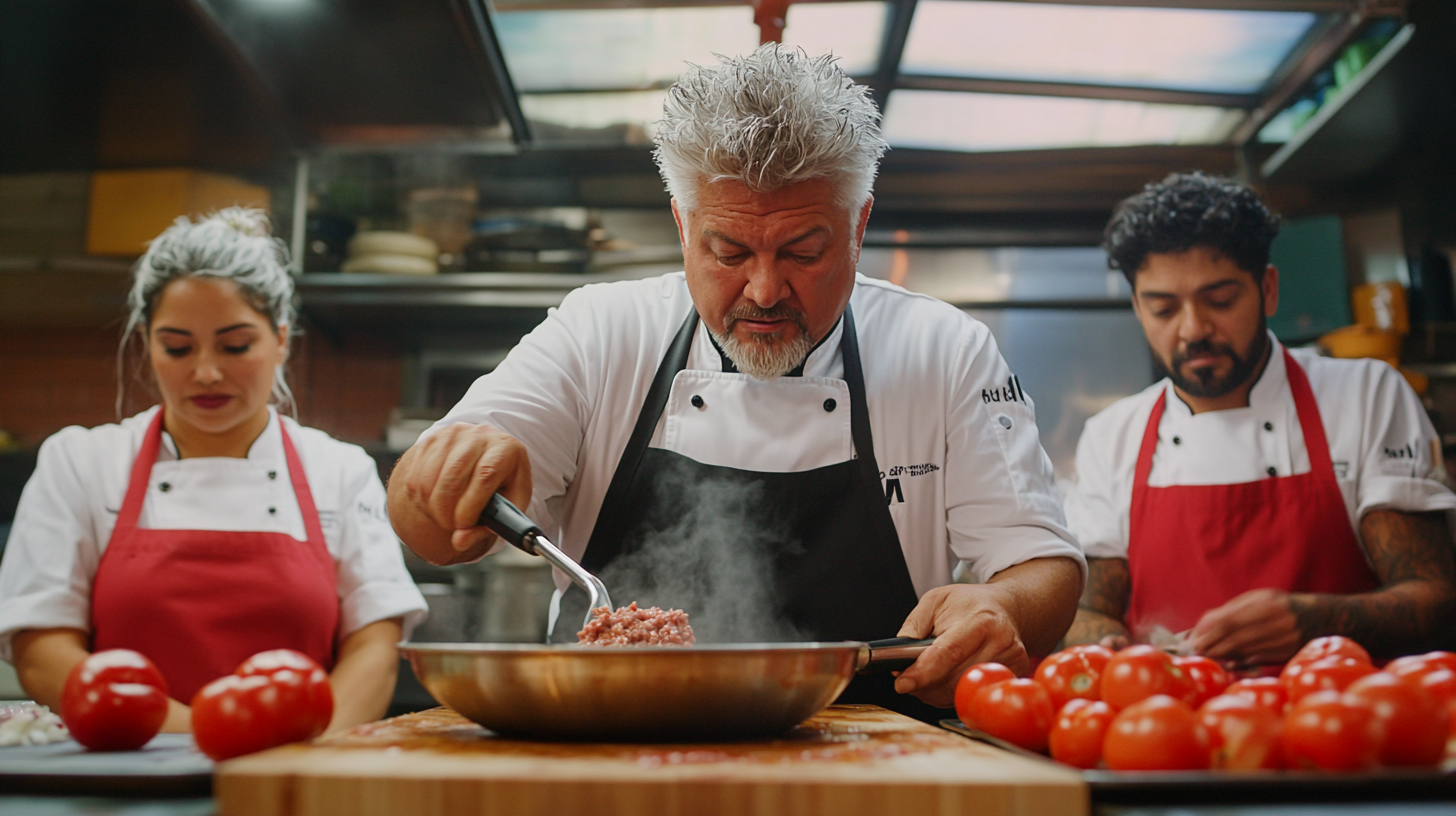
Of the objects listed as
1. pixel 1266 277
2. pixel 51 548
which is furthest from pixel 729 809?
pixel 1266 277

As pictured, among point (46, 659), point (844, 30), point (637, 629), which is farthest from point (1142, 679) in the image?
point (844, 30)

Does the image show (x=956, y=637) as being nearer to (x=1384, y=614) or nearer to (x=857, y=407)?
(x=857, y=407)

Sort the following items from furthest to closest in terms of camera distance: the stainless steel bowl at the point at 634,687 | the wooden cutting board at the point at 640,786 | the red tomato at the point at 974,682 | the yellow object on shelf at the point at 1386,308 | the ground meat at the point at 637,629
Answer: the yellow object on shelf at the point at 1386,308
the ground meat at the point at 637,629
the red tomato at the point at 974,682
the stainless steel bowl at the point at 634,687
the wooden cutting board at the point at 640,786

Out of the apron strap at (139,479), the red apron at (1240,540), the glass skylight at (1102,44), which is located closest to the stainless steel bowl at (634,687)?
the apron strap at (139,479)

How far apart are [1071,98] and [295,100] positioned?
2625 millimetres

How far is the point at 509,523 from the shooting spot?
1.25 m

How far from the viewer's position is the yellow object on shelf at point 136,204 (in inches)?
149

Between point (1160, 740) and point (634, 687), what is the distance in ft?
1.39

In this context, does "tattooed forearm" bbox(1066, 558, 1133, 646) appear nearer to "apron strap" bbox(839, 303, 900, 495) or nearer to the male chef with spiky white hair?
the male chef with spiky white hair

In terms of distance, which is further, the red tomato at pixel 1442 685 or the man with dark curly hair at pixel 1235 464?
the man with dark curly hair at pixel 1235 464

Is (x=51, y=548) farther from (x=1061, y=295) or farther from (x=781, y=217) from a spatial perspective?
(x=1061, y=295)

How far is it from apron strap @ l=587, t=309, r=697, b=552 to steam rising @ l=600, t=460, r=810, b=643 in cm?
Result: 5

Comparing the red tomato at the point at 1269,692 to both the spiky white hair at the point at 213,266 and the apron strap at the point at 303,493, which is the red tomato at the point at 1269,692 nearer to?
the apron strap at the point at 303,493

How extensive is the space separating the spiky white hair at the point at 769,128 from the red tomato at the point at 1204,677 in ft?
2.70
